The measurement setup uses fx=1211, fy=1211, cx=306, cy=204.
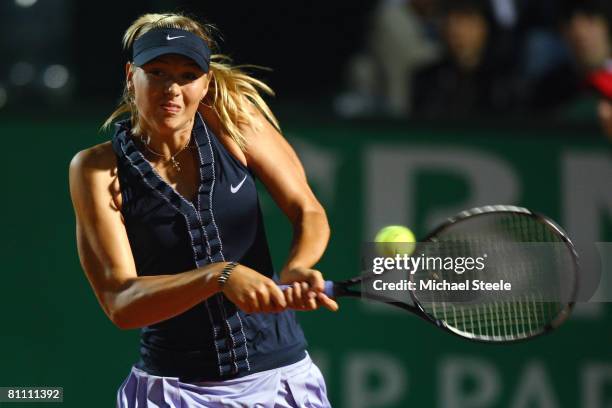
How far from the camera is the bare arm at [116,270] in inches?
118

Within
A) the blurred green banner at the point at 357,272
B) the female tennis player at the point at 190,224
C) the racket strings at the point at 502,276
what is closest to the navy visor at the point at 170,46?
the female tennis player at the point at 190,224

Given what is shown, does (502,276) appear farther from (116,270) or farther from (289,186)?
(116,270)

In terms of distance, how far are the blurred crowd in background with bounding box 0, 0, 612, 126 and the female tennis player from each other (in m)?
2.00

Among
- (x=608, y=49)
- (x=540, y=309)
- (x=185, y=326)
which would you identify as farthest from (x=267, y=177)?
(x=608, y=49)

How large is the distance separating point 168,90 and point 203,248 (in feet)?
1.43

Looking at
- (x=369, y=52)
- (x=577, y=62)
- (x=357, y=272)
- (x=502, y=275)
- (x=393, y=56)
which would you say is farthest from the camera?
(x=369, y=52)

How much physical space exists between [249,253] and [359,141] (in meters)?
2.07

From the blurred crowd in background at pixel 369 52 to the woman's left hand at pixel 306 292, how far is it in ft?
7.64

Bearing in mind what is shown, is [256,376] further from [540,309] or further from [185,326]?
[540,309]

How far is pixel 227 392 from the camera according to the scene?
329 cm

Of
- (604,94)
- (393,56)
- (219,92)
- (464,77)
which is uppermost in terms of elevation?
(393,56)

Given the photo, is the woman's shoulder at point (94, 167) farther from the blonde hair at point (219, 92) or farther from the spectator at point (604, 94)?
the spectator at point (604, 94)

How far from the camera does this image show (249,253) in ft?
10.9

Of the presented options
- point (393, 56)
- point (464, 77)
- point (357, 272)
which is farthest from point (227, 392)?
point (393, 56)
